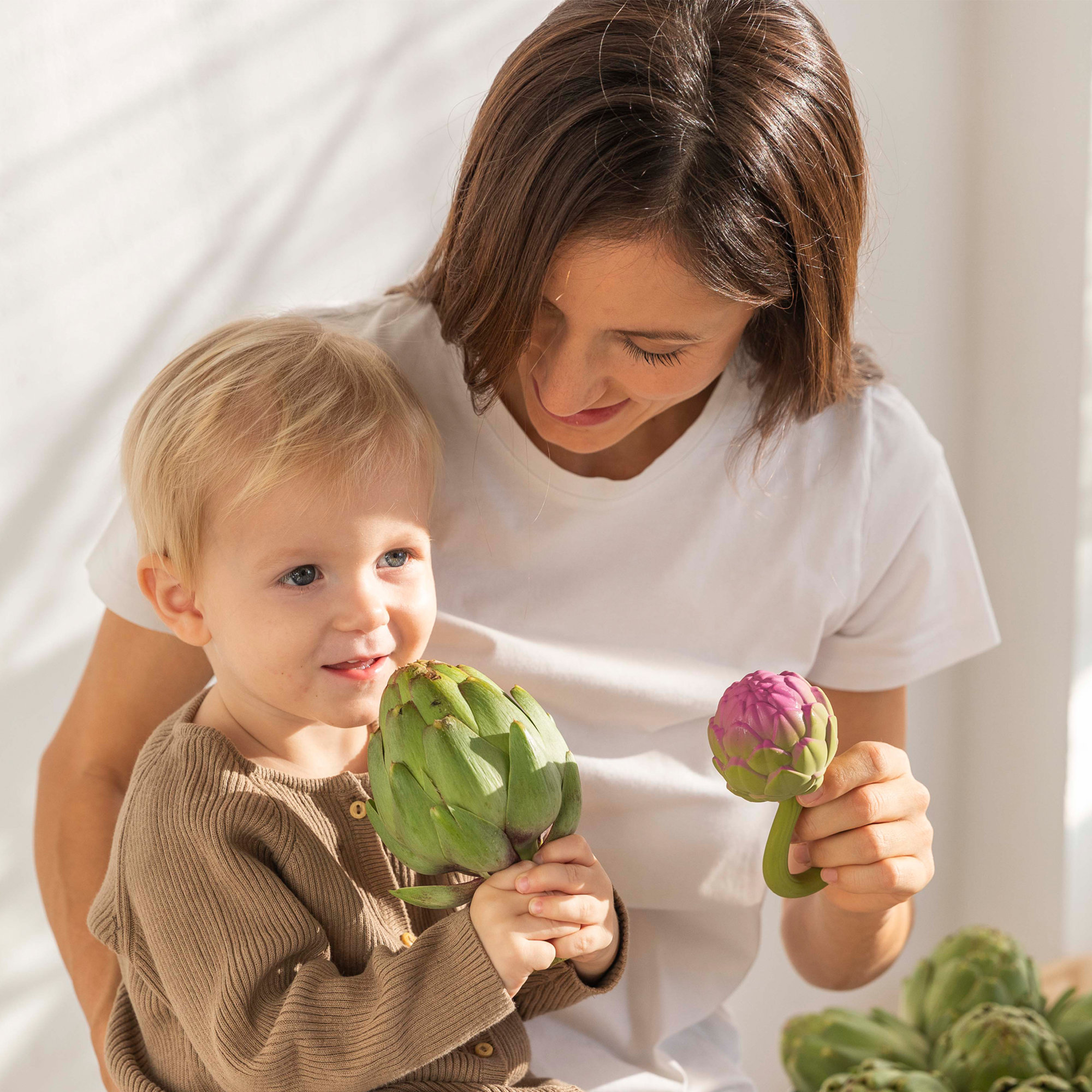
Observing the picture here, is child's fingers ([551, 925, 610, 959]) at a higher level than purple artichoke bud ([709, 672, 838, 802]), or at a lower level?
lower

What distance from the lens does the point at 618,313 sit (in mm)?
915

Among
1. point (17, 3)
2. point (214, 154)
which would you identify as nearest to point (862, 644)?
point (214, 154)

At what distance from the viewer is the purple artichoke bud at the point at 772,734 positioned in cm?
72

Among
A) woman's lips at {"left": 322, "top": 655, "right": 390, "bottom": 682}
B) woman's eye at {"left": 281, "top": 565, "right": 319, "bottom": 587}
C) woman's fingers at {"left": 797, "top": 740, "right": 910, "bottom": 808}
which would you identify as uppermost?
woman's eye at {"left": 281, "top": 565, "right": 319, "bottom": 587}

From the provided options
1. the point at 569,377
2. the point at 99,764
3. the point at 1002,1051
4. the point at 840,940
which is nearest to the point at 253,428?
the point at 569,377

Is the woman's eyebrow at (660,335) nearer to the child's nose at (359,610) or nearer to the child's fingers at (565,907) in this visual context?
the child's nose at (359,610)

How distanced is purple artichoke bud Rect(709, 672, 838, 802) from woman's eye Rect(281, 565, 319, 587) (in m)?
0.33

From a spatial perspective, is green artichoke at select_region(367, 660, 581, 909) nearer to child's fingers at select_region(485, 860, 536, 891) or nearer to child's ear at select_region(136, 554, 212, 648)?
child's fingers at select_region(485, 860, 536, 891)

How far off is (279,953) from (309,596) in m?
0.26

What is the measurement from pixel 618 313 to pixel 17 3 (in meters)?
0.73

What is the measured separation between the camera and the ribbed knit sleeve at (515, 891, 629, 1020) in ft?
3.13

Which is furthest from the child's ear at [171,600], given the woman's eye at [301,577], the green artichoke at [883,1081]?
the green artichoke at [883,1081]

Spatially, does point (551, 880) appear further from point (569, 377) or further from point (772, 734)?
point (569, 377)

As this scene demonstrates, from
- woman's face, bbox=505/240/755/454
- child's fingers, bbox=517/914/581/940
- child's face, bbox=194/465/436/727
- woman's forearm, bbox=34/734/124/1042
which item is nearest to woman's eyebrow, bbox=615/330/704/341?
woman's face, bbox=505/240/755/454
